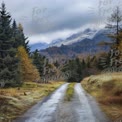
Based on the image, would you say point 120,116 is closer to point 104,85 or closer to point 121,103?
point 121,103

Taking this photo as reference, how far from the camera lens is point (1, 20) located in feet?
181

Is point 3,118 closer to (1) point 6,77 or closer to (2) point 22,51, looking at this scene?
(1) point 6,77

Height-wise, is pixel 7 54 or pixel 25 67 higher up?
pixel 7 54

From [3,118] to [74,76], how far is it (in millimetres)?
121414

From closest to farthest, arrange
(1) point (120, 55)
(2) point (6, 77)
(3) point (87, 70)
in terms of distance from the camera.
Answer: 1. (2) point (6, 77)
2. (1) point (120, 55)
3. (3) point (87, 70)

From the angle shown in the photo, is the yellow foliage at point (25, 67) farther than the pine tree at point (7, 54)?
Yes

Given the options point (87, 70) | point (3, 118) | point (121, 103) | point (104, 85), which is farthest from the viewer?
→ point (87, 70)

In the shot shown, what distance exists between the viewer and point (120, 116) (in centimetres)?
1975

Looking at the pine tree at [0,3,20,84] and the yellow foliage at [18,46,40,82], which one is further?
the yellow foliage at [18,46,40,82]

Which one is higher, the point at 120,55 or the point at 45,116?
the point at 120,55

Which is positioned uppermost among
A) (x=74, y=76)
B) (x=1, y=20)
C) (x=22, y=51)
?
(x=1, y=20)

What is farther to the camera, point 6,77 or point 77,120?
point 6,77

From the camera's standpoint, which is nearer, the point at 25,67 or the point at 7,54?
the point at 7,54

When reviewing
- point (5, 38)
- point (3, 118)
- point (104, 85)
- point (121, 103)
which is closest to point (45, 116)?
point (3, 118)
